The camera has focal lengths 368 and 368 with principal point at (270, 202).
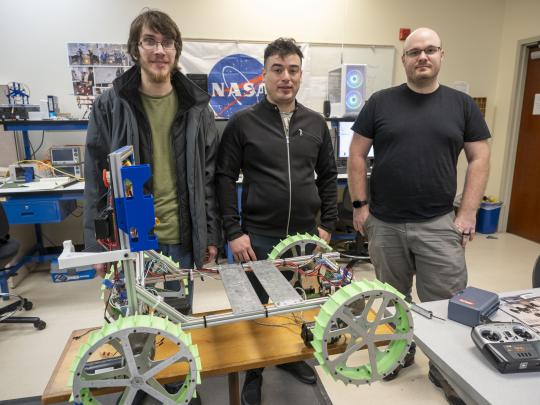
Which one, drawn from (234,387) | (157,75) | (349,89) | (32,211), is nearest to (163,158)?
(157,75)

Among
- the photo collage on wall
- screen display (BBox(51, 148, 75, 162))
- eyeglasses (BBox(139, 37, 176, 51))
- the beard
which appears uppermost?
the photo collage on wall

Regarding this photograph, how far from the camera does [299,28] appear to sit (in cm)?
392

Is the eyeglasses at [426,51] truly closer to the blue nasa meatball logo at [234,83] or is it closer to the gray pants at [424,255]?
the gray pants at [424,255]

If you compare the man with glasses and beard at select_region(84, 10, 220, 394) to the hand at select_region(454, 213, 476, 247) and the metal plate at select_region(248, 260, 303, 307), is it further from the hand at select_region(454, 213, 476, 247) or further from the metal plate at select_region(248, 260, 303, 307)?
the hand at select_region(454, 213, 476, 247)

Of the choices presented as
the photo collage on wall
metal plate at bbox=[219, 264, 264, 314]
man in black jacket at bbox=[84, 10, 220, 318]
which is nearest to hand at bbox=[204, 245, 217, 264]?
man in black jacket at bbox=[84, 10, 220, 318]

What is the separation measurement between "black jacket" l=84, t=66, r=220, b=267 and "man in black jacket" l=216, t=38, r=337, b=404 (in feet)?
0.48

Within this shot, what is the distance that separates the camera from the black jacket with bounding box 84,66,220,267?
1.37 metres

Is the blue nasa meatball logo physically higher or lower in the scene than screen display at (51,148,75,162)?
higher

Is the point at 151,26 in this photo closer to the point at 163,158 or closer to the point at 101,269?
the point at 163,158

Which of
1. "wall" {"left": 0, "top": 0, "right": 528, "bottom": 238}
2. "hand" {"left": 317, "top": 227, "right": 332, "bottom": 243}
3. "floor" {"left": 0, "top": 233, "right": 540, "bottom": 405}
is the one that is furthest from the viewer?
"wall" {"left": 0, "top": 0, "right": 528, "bottom": 238}

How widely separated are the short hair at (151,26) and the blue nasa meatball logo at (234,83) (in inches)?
101

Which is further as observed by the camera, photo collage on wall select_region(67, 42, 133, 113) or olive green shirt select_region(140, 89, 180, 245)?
photo collage on wall select_region(67, 42, 133, 113)

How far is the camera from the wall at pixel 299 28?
3443 millimetres

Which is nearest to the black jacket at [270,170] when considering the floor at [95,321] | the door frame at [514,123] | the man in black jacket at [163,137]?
the man in black jacket at [163,137]
